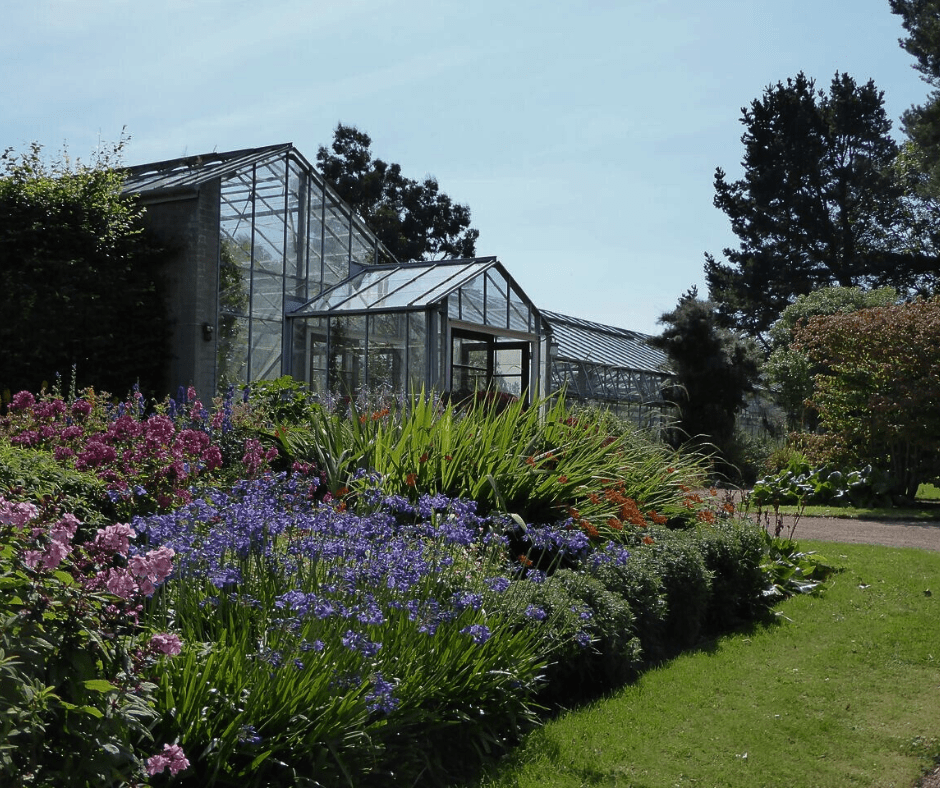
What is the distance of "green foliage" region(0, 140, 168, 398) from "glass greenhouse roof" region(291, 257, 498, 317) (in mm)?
2616

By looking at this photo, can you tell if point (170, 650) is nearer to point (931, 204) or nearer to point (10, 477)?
point (10, 477)

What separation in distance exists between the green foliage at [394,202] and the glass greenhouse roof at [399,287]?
691 inches

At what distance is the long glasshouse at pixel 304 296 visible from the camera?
49.8 ft

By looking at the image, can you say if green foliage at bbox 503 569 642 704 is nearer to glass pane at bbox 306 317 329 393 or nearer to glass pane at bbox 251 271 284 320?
glass pane at bbox 306 317 329 393

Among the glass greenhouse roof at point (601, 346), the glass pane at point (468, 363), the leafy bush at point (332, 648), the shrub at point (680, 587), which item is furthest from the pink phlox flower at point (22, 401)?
the glass greenhouse roof at point (601, 346)

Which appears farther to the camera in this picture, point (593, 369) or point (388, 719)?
point (593, 369)

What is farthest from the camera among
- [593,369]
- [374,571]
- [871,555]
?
[593,369]


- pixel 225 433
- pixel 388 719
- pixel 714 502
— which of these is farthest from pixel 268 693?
pixel 714 502

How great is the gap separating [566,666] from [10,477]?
265cm

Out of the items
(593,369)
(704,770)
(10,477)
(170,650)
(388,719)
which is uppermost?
(593,369)

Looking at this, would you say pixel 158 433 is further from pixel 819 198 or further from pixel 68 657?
pixel 819 198

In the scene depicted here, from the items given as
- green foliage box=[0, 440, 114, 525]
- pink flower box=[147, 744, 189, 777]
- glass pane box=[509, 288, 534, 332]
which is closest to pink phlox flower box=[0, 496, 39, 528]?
pink flower box=[147, 744, 189, 777]

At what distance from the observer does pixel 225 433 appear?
21.5 feet

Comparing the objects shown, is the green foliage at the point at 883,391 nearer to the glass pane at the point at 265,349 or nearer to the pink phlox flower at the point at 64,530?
the glass pane at the point at 265,349
